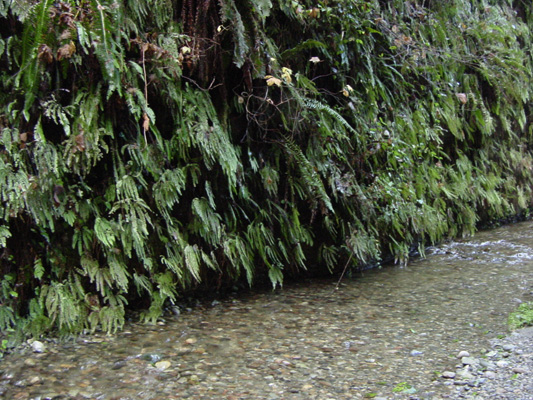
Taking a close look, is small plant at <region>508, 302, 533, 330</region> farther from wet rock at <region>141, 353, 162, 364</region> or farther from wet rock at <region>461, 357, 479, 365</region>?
wet rock at <region>141, 353, 162, 364</region>

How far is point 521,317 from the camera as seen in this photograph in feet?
11.4

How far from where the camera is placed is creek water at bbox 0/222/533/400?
261 cm

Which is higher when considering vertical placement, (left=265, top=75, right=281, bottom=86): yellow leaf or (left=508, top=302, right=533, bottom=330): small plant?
(left=265, top=75, right=281, bottom=86): yellow leaf

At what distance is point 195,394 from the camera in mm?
2557

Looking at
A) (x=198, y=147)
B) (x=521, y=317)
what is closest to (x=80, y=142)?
(x=198, y=147)

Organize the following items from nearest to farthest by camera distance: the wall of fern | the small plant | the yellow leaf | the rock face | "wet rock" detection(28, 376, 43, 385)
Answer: the rock face < "wet rock" detection(28, 376, 43, 385) < the wall of fern < the small plant < the yellow leaf

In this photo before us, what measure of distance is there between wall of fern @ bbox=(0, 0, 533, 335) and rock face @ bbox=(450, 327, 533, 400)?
167 centimetres

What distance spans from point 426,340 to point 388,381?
0.70m

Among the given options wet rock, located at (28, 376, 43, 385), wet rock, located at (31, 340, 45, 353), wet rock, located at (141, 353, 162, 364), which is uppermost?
wet rock, located at (31, 340, 45, 353)

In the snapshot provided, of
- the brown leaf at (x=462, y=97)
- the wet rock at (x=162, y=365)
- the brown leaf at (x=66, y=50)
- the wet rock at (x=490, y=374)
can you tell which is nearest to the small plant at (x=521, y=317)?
the wet rock at (x=490, y=374)

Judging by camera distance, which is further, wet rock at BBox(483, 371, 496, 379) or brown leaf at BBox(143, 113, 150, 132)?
brown leaf at BBox(143, 113, 150, 132)

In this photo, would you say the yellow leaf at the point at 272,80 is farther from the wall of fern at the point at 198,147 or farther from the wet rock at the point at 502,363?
the wet rock at the point at 502,363

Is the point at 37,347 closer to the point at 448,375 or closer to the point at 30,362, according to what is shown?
the point at 30,362

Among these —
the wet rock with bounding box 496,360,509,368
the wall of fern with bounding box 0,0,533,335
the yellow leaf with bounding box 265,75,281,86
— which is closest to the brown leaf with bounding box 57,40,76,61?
the wall of fern with bounding box 0,0,533,335
